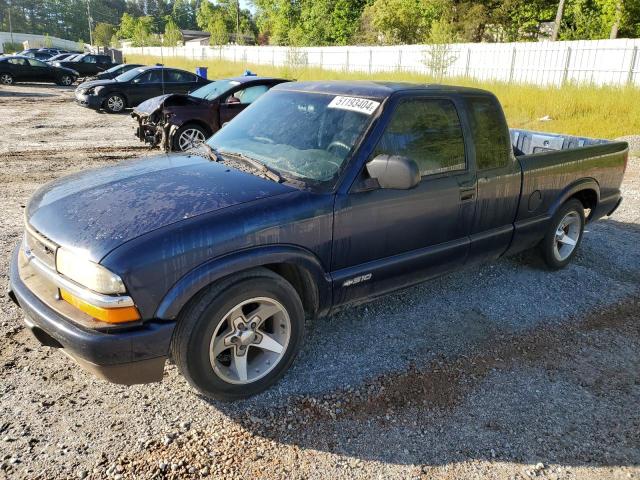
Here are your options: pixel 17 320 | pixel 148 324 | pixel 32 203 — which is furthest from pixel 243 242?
pixel 17 320

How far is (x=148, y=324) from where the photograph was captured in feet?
8.34

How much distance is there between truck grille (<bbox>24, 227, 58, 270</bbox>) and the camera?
8.90 feet

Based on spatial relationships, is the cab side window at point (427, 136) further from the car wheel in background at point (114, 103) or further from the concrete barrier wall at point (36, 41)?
the concrete barrier wall at point (36, 41)

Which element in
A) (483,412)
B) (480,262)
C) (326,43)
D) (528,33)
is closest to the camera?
(483,412)

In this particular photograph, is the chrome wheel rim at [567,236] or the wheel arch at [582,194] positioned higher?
the wheel arch at [582,194]

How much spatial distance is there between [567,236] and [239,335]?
152 inches

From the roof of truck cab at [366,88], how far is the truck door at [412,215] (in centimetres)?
12

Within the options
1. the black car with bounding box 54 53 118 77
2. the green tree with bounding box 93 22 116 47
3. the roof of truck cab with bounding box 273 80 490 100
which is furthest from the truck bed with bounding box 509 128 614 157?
the green tree with bounding box 93 22 116 47

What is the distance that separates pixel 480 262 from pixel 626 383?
1355 millimetres

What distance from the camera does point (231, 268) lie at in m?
2.71

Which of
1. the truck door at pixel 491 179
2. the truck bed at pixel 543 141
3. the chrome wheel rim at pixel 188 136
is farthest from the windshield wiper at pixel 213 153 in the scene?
the chrome wheel rim at pixel 188 136

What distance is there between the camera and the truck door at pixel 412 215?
328 centimetres

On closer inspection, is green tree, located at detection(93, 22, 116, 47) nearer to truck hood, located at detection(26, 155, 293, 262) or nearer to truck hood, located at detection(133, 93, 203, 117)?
truck hood, located at detection(133, 93, 203, 117)

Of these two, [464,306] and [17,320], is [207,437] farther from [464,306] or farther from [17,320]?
[464,306]
